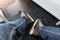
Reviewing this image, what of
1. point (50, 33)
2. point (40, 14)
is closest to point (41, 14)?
point (40, 14)

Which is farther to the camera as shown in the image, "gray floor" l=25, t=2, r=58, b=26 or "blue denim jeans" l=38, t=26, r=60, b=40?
"gray floor" l=25, t=2, r=58, b=26

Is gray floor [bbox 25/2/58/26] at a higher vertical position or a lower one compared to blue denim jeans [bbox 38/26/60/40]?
lower

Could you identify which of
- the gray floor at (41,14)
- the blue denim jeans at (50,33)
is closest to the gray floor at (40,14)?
the gray floor at (41,14)

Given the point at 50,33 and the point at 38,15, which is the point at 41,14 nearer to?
the point at 38,15

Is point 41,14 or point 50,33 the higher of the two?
point 50,33

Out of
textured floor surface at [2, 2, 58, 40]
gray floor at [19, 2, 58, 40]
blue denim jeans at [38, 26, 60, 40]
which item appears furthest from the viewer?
gray floor at [19, 2, 58, 40]

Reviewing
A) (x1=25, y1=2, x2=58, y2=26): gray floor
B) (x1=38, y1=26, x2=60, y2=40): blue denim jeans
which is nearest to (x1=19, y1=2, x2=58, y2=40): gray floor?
(x1=25, y1=2, x2=58, y2=26): gray floor

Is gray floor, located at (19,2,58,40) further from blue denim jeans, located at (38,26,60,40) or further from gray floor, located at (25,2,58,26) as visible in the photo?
blue denim jeans, located at (38,26,60,40)

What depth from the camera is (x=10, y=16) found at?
6.38ft

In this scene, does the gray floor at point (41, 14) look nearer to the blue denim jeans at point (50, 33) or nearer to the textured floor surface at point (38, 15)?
the textured floor surface at point (38, 15)

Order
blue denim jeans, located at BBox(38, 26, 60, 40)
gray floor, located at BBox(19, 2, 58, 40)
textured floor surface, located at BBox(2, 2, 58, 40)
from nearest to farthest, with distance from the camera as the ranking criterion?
1. blue denim jeans, located at BBox(38, 26, 60, 40)
2. textured floor surface, located at BBox(2, 2, 58, 40)
3. gray floor, located at BBox(19, 2, 58, 40)

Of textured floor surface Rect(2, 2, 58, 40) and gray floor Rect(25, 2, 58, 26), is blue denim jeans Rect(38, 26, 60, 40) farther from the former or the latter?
gray floor Rect(25, 2, 58, 26)

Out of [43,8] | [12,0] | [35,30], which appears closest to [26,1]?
[12,0]

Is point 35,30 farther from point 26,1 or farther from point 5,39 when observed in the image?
point 26,1
